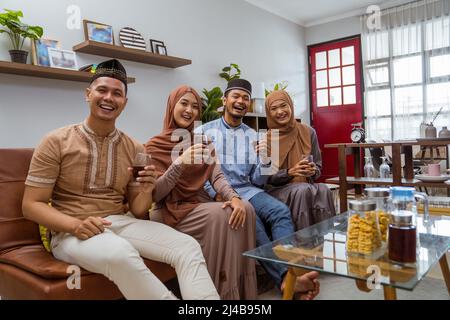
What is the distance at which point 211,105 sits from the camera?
3758 mm

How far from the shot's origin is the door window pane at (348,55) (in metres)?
5.70

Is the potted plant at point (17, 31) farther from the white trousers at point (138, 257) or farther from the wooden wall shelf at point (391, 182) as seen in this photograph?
the wooden wall shelf at point (391, 182)

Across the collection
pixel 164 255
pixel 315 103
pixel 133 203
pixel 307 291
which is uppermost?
pixel 315 103

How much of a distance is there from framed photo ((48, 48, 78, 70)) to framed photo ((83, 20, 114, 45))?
0.85ft

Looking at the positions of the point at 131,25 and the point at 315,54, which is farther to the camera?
the point at 315,54

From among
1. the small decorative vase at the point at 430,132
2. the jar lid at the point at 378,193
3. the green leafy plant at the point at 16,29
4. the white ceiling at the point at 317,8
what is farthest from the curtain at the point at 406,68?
the green leafy plant at the point at 16,29

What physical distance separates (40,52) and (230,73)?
7.83 feet

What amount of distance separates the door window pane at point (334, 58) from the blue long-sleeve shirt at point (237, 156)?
13.2ft

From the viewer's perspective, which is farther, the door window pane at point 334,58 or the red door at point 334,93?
the door window pane at point 334,58

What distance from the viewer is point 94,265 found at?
1.25m
